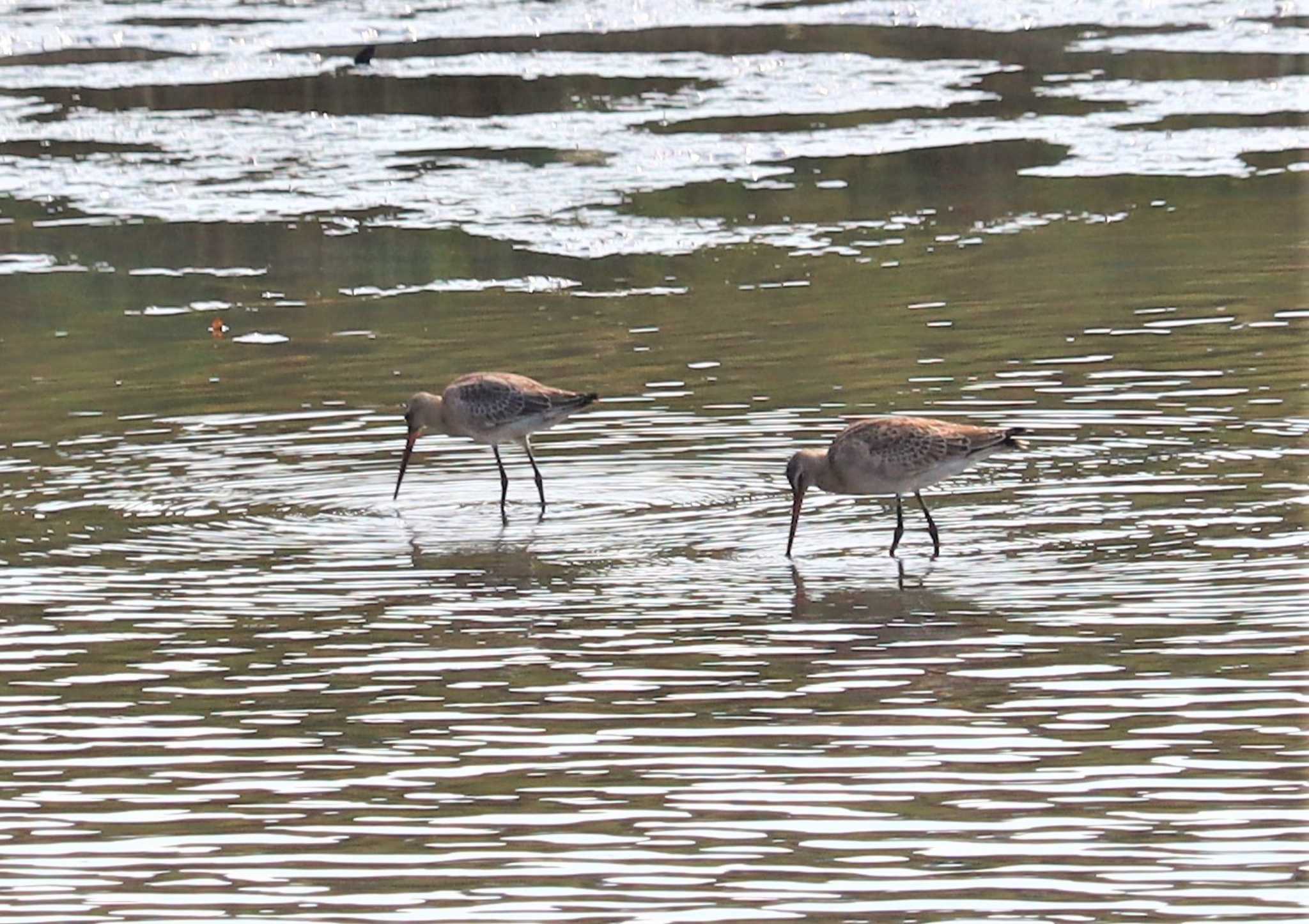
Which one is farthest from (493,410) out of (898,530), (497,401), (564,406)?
(898,530)

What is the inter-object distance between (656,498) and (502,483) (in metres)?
1.23

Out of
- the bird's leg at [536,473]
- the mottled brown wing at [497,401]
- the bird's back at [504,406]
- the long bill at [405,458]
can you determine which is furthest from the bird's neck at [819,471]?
the long bill at [405,458]

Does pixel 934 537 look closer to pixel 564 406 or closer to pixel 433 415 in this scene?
pixel 564 406

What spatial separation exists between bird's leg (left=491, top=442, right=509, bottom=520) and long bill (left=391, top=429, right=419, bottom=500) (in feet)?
1.45

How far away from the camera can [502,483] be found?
48.2ft

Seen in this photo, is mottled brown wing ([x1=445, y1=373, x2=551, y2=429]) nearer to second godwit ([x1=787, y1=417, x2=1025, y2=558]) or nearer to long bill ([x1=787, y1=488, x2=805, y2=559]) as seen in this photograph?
long bill ([x1=787, y1=488, x2=805, y2=559])

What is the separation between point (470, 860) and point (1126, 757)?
234 cm

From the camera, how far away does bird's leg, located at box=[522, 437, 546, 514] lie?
46.1ft

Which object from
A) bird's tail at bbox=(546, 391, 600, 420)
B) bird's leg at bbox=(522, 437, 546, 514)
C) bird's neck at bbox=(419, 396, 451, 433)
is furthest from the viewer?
bird's neck at bbox=(419, 396, 451, 433)

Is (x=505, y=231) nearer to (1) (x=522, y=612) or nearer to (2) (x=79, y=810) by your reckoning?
(1) (x=522, y=612)

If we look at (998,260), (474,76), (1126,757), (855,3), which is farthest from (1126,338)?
(855,3)

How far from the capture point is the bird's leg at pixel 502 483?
A: 14141 mm

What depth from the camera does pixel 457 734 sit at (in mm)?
9844

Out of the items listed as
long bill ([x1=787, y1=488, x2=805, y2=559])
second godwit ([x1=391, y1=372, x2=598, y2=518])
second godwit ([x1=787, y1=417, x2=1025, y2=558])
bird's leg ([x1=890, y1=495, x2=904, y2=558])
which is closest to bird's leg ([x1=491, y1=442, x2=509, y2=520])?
second godwit ([x1=391, y1=372, x2=598, y2=518])
